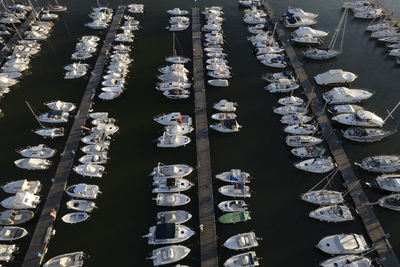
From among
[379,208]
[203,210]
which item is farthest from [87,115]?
[379,208]

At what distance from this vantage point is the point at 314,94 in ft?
171

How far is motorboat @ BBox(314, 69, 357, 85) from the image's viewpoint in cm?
5328

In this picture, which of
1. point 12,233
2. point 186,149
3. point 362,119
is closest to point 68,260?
point 12,233

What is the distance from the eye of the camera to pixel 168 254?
32031 millimetres

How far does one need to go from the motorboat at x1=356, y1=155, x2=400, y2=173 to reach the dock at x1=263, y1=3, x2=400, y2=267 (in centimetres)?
227

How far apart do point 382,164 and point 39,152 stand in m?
54.0

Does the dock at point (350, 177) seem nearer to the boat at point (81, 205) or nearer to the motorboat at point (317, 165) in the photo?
the motorboat at point (317, 165)

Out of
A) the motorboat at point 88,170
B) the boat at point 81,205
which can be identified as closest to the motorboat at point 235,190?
the boat at point 81,205

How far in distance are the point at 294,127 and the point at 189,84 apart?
2233 centimetres

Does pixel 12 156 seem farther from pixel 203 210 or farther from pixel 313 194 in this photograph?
pixel 313 194

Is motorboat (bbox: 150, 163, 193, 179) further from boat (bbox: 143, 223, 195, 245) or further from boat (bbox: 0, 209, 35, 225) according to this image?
boat (bbox: 0, 209, 35, 225)

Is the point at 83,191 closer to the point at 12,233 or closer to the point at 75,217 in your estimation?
the point at 75,217

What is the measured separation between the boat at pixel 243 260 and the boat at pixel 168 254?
5298 mm

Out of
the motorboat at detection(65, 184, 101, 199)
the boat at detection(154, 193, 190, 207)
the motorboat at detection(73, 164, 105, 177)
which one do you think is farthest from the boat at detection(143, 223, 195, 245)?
the motorboat at detection(73, 164, 105, 177)
